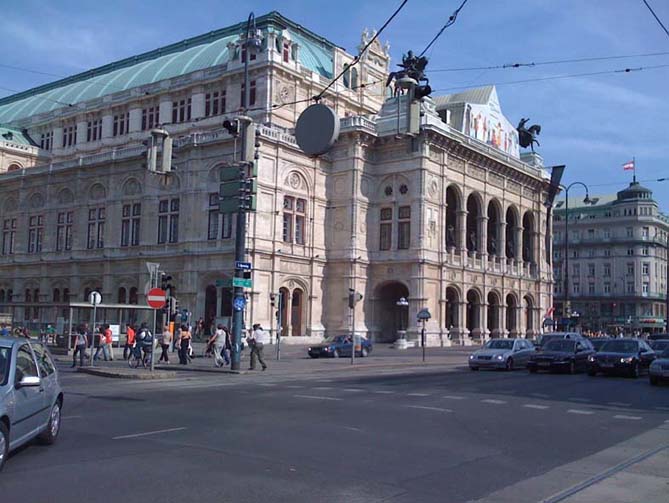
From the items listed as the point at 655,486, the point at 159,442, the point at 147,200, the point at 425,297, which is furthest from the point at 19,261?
the point at 655,486

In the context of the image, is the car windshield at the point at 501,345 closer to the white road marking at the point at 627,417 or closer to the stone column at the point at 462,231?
the white road marking at the point at 627,417

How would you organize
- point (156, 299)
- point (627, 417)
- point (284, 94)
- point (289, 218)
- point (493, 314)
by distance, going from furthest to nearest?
point (493, 314) < point (284, 94) < point (289, 218) < point (156, 299) < point (627, 417)

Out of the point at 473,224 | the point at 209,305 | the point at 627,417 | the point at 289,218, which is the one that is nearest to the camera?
the point at 627,417

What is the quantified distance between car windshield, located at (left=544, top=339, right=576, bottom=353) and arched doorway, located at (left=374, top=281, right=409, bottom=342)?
25.5 metres

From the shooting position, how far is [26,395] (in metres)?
8.72

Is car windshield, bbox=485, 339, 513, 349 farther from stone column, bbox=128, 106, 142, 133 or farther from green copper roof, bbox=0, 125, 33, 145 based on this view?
green copper roof, bbox=0, 125, 33, 145

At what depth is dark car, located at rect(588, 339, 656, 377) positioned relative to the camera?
26.8m

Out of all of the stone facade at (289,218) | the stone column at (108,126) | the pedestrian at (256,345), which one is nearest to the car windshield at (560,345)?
the pedestrian at (256,345)

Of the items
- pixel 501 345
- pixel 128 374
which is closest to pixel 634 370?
pixel 501 345

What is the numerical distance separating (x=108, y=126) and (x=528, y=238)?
139ft

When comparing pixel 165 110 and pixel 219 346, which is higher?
pixel 165 110

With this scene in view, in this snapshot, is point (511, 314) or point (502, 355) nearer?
point (502, 355)

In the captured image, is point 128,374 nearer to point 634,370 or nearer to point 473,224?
point 634,370

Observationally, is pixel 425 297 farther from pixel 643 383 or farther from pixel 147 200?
pixel 643 383
